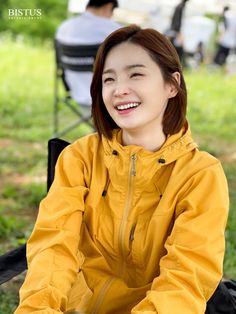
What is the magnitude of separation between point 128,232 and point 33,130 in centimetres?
428

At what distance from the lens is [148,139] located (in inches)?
86.0

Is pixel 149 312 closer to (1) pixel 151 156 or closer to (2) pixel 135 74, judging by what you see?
(1) pixel 151 156

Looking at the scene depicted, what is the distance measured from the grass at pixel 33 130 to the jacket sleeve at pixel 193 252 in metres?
1.13

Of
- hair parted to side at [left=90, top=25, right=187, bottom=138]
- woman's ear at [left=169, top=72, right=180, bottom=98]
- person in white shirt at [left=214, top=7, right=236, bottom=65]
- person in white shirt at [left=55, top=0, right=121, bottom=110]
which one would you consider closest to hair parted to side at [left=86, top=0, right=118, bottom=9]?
person in white shirt at [left=55, top=0, right=121, bottom=110]

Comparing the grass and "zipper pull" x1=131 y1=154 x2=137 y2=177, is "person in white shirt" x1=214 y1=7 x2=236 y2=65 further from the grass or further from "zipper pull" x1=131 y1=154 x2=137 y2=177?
"zipper pull" x1=131 y1=154 x2=137 y2=177

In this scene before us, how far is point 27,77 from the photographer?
890cm

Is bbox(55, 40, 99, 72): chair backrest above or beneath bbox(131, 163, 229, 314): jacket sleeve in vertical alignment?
beneath

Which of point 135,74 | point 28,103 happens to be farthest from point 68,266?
point 28,103

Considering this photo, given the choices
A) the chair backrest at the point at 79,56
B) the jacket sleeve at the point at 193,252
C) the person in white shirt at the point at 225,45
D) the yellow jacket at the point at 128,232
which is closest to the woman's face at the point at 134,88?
the yellow jacket at the point at 128,232

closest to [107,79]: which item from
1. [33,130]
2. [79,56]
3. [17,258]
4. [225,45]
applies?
[17,258]

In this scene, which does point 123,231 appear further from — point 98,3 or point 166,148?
point 98,3

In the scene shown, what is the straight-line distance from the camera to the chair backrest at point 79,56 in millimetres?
4754

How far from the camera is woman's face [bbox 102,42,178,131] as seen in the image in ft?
6.88

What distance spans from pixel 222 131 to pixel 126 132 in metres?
4.62
